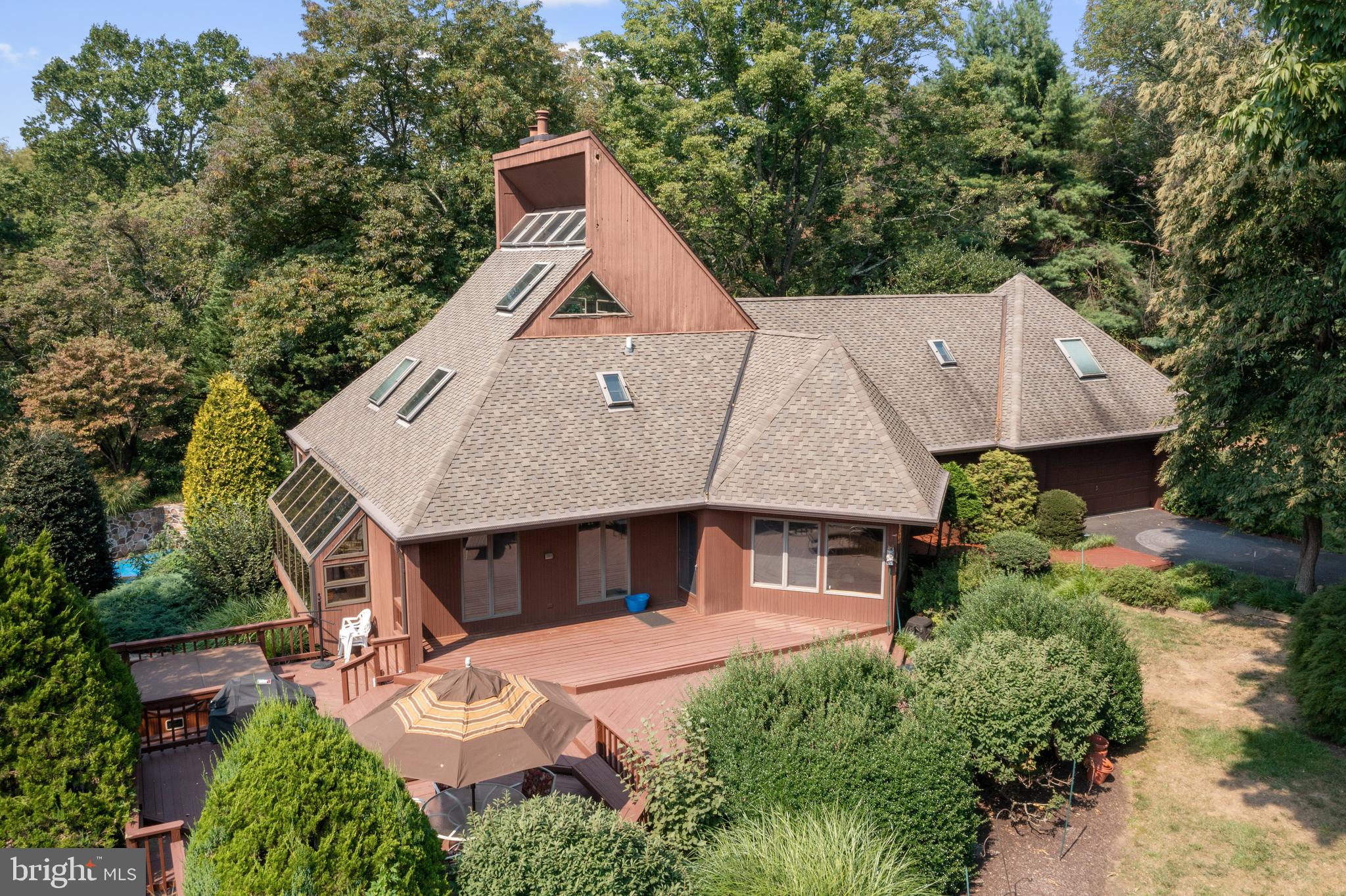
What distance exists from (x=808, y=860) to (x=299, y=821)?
508 centimetres

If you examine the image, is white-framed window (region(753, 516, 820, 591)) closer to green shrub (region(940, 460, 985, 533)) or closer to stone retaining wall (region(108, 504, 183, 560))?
green shrub (region(940, 460, 985, 533))

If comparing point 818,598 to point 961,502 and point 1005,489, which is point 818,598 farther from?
point 1005,489

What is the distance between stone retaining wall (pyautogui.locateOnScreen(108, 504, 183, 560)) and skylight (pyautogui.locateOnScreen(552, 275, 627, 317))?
16.6m

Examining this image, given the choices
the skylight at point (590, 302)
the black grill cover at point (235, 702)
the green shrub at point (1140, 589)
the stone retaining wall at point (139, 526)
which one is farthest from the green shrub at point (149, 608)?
the green shrub at point (1140, 589)

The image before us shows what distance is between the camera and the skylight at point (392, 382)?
66.8ft

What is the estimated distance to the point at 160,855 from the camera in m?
9.41

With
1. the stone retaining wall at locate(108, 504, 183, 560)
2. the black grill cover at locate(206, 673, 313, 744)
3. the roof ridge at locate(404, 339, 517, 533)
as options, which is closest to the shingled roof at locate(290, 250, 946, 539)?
the roof ridge at locate(404, 339, 517, 533)

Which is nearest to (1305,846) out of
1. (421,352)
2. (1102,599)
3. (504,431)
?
(1102,599)

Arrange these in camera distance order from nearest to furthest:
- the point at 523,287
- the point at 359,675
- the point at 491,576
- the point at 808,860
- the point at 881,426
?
1. the point at 808,860
2. the point at 359,675
3. the point at 491,576
4. the point at 881,426
5. the point at 523,287

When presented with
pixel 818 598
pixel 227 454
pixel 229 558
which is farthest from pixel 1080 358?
pixel 227 454

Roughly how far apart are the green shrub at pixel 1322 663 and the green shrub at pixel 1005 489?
287 inches

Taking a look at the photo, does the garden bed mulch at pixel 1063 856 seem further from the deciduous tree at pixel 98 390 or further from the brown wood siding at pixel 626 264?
the deciduous tree at pixel 98 390

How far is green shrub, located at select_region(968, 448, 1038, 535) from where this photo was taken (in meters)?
22.1

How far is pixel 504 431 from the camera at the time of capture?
16.9 meters
